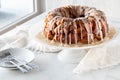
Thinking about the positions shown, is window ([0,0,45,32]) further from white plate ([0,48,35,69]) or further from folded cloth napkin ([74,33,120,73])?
folded cloth napkin ([74,33,120,73])

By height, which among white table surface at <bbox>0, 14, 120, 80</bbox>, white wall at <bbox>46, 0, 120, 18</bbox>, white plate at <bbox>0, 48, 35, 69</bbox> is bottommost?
white table surface at <bbox>0, 14, 120, 80</bbox>

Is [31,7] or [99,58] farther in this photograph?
[31,7]

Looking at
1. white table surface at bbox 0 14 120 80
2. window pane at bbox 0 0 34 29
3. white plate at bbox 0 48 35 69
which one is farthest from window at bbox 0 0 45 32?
white table surface at bbox 0 14 120 80

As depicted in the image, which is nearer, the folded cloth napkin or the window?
the folded cloth napkin

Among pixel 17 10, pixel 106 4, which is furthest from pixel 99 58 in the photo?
pixel 17 10

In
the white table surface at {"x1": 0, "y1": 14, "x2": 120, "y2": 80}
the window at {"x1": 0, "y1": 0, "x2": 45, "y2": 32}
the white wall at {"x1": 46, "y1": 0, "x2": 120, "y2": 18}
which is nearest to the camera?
the white table surface at {"x1": 0, "y1": 14, "x2": 120, "y2": 80}

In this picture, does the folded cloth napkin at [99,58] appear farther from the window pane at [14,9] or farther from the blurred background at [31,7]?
the window pane at [14,9]

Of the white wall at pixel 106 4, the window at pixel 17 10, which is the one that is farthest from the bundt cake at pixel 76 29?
the white wall at pixel 106 4

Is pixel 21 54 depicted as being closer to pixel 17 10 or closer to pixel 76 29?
pixel 76 29
